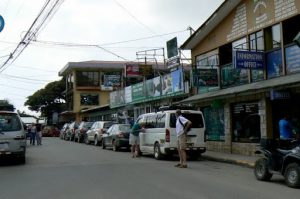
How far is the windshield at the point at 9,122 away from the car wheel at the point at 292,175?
9655 mm

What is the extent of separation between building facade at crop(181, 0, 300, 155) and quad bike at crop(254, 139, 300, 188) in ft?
12.6

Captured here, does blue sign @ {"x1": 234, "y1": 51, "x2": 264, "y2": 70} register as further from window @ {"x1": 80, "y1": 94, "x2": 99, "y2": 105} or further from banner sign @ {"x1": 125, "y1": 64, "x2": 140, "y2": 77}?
window @ {"x1": 80, "y1": 94, "x2": 99, "y2": 105}

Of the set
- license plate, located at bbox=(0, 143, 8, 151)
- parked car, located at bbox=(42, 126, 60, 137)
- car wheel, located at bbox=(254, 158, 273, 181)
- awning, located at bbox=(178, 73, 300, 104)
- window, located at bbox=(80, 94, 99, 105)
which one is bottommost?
car wheel, located at bbox=(254, 158, 273, 181)

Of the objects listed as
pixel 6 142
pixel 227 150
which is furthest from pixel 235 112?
pixel 6 142

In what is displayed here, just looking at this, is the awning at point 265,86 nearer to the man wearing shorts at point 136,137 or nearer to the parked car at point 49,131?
the man wearing shorts at point 136,137

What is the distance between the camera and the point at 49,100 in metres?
76.4

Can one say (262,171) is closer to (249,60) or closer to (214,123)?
(249,60)

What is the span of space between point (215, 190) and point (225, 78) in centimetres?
1301

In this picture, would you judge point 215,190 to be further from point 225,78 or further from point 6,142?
point 225,78

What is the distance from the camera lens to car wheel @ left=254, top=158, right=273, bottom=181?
41.7 ft

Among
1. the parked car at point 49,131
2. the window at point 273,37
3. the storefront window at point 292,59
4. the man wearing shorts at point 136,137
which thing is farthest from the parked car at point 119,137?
the parked car at point 49,131

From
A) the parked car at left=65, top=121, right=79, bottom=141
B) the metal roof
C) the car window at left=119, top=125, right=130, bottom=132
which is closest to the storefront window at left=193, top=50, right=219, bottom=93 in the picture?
the metal roof

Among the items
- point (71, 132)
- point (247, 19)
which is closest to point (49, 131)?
point (71, 132)

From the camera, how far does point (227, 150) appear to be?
885 inches
